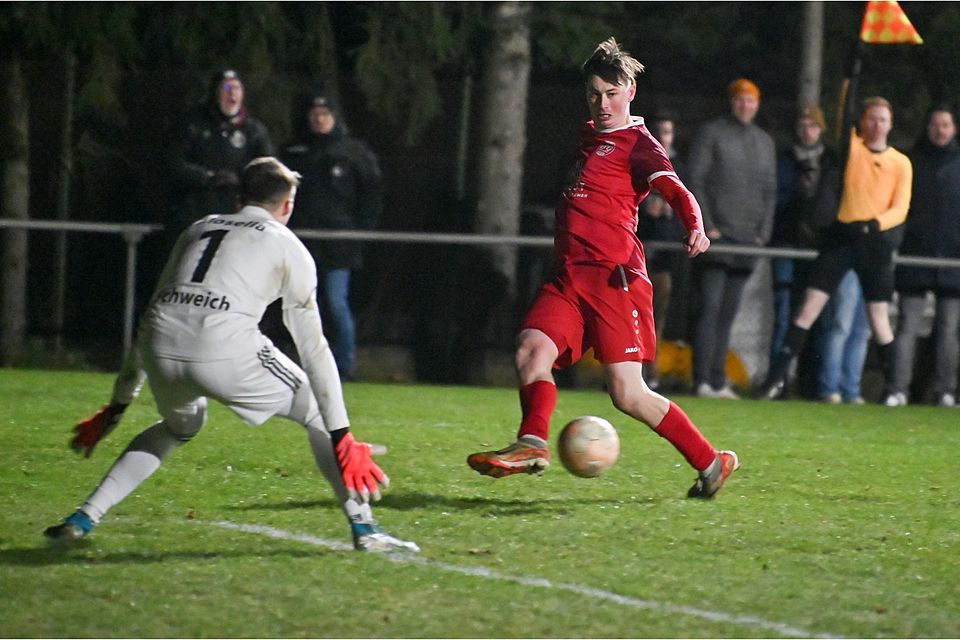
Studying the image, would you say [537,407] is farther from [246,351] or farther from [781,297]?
[781,297]

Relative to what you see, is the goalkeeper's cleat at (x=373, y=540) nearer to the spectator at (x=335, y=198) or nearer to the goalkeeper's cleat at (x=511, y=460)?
the goalkeeper's cleat at (x=511, y=460)

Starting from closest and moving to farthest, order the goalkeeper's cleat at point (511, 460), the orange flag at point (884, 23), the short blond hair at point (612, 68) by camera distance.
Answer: the goalkeeper's cleat at point (511, 460)
the short blond hair at point (612, 68)
the orange flag at point (884, 23)

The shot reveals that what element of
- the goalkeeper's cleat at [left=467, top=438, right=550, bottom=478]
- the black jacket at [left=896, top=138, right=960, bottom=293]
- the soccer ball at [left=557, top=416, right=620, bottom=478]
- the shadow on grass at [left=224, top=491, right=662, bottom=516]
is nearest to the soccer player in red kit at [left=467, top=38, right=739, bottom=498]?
the soccer ball at [left=557, top=416, right=620, bottom=478]

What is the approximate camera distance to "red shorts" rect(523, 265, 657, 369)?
7.53 metres

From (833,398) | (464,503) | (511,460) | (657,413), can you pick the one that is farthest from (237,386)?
(833,398)

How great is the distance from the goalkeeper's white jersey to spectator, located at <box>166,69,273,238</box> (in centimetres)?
668

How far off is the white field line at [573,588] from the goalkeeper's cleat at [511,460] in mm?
844

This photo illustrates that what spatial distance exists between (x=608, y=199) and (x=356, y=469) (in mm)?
2251

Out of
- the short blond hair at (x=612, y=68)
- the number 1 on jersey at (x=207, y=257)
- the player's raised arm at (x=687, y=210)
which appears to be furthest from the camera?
the short blond hair at (x=612, y=68)

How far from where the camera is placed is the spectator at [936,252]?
13523mm

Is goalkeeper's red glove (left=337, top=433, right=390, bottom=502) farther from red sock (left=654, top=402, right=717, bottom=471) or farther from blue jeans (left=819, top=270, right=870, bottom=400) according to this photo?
blue jeans (left=819, top=270, right=870, bottom=400)

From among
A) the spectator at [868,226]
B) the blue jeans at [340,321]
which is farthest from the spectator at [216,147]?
the spectator at [868,226]

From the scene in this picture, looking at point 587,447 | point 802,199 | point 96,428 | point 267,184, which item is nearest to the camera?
point 267,184

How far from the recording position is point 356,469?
5.89m
